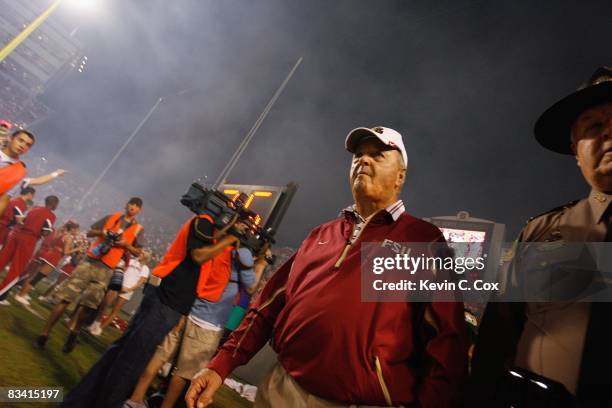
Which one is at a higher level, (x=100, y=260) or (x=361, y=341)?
(x=361, y=341)

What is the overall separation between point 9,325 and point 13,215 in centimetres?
333

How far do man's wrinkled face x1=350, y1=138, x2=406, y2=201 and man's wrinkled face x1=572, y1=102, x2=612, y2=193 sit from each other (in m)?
1.03

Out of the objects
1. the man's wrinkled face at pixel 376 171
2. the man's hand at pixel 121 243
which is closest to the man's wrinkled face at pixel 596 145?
the man's wrinkled face at pixel 376 171

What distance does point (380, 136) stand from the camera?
2.27m

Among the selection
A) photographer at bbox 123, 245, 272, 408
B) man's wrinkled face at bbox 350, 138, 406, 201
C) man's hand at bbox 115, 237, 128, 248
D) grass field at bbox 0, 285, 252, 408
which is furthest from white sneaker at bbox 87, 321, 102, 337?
man's wrinkled face at bbox 350, 138, 406, 201

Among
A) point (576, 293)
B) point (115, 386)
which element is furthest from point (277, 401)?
point (115, 386)

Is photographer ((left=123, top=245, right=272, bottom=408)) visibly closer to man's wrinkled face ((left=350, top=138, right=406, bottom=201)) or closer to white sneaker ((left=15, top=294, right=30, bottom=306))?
man's wrinkled face ((left=350, top=138, right=406, bottom=201))

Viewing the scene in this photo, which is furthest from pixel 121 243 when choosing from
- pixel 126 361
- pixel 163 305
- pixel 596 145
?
pixel 596 145

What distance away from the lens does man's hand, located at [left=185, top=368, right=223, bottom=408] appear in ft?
5.73

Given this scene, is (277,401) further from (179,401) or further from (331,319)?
(179,401)

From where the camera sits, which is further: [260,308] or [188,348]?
[188,348]

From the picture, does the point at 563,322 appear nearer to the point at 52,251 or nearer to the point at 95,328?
the point at 95,328

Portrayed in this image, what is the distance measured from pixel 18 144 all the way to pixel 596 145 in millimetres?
7400

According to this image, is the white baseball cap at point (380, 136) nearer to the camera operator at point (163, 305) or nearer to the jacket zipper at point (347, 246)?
the jacket zipper at point (347, 246)
